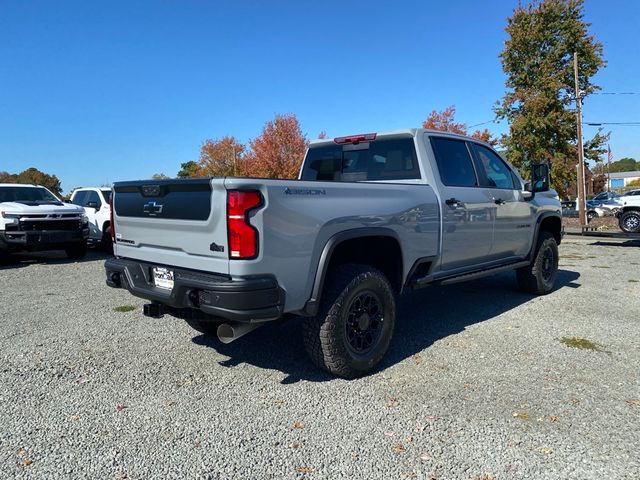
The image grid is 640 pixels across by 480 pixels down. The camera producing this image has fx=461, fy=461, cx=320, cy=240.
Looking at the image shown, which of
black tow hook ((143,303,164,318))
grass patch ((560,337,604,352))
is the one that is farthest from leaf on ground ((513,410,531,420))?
black tow hook ((143,303,164,318))

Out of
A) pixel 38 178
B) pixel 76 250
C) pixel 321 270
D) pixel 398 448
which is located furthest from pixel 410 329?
pixel 38 178

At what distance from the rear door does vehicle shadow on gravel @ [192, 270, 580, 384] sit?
75 centimetres

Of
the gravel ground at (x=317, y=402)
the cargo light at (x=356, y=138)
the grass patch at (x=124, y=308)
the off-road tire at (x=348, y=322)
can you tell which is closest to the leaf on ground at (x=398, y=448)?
the gravel ground at (x=317, y=402)

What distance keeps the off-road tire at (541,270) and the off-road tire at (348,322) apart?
11.1 feet

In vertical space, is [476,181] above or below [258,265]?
above

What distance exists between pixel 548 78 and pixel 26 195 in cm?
Answer: 2186

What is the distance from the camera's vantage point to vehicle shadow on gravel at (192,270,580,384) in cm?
404

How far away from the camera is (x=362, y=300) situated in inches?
146

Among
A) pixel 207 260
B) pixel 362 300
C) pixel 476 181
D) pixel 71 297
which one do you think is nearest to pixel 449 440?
pixel 362 300

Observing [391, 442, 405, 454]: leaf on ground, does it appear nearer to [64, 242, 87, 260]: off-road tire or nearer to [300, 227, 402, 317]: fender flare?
[300, 227, 402, 317]: fender flare

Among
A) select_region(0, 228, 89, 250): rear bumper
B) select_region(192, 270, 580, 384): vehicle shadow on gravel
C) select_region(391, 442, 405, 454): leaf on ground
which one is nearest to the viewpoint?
select_region(391, 442, 405, 454): leaf on ground

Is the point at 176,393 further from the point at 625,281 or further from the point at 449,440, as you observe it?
the point at 625,281

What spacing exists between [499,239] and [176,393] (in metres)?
3.91

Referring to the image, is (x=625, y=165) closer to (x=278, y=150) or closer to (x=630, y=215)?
(x=278, y=150)
